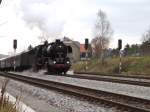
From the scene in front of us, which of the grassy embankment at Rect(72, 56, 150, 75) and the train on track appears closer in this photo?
the train on track

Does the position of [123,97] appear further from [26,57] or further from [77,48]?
[77,48]

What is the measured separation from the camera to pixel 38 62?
41344 mm

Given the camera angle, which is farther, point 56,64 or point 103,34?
point 103,34

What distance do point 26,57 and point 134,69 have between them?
12104 mm

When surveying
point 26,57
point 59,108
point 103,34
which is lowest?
point 59,108

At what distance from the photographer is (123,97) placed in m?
15.5

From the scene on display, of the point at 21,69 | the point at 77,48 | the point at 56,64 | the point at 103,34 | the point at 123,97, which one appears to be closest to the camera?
the point at 123,97

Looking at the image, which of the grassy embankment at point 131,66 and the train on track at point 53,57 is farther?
the grassy embankment at point 131,66

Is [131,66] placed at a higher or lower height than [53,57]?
lower

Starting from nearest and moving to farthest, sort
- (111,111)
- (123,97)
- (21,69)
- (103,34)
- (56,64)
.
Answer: (111,111) < (123,97) < (56,64) < (21,69) < (103,34)

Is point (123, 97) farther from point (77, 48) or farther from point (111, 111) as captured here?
point (77, 48)

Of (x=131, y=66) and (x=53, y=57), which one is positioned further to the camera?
(x=131, y=66)

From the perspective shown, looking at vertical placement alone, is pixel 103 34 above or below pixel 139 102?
above

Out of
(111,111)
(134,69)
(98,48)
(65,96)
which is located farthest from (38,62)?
(98,48)
